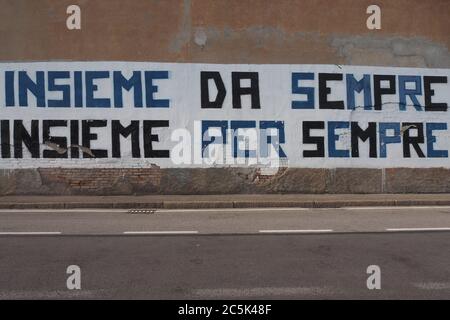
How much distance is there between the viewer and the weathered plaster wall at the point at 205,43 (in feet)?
43.8

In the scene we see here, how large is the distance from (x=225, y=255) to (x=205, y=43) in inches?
314

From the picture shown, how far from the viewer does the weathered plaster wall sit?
43.8ft

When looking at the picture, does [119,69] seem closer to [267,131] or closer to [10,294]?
[267,131]

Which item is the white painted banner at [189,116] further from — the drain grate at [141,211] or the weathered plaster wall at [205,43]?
the drain grate at [141,211]

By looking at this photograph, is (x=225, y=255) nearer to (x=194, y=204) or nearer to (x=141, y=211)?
(x=141, y=211)

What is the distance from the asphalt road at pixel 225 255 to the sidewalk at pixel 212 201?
1.19 metres

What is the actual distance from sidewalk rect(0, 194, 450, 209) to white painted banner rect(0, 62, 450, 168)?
1.06 meters

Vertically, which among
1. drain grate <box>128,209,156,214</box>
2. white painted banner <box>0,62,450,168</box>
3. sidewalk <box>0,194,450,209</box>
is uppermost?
white painted banner <box>0,62,450,168</box>

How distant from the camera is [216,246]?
7.44m

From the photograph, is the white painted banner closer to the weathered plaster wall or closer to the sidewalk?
the weathered plaster wall

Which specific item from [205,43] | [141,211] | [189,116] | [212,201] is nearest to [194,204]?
[212,201]

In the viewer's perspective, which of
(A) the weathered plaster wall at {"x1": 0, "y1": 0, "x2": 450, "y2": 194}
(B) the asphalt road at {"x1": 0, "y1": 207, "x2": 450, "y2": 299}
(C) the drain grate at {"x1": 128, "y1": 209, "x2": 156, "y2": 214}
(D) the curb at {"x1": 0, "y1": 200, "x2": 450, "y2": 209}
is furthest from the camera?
(A) the weathered plaster wall at {"x1": 0, "y1": 0, "x2": 450, "y2": 194}

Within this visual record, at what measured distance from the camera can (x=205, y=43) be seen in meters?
13.5

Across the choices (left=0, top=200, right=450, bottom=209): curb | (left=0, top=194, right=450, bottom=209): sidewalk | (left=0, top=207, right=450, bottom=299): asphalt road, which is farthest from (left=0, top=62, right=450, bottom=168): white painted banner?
(left=0, top=207, right=450, bottom=299): asphalt road
